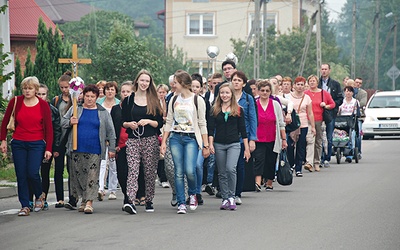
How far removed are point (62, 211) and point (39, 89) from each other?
1.62 m

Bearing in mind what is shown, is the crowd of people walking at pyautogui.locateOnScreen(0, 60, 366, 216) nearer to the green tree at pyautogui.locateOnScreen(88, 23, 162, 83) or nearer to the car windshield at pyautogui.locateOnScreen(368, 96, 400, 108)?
the green tree at pyautogui.locateOnScreen(88, 23, 162, 83)

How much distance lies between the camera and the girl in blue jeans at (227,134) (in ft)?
46.5

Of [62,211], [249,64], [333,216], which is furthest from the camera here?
[249,64]

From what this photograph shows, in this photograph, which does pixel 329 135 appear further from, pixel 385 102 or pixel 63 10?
pixel 63 10

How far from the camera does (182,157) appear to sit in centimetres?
1375

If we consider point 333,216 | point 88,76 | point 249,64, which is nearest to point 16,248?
point 333,216

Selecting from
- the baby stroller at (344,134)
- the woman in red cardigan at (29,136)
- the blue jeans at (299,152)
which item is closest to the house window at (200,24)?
the baby stroller at (344,134)

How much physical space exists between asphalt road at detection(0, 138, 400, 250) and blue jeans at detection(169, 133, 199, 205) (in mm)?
382

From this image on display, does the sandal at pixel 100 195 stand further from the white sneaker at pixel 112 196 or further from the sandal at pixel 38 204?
the sandal at pixel 38 204

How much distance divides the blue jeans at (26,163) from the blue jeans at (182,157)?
169cm

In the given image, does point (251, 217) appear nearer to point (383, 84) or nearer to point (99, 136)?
point (99, 136)

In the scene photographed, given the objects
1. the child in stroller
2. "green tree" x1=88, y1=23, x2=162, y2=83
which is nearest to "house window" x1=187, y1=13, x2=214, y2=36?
"green tree" x1=88, y1=23, x2=162, y2=83

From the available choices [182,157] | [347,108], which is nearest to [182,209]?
[182,157]

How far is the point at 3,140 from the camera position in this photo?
13477 mm
